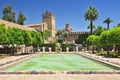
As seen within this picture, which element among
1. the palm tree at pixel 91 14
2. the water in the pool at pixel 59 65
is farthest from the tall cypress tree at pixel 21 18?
the water in the pool at pixel 59 65

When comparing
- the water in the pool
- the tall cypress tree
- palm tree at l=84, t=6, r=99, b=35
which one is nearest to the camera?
the water in the pool

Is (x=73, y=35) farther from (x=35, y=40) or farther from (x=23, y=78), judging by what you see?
(x=23, y=78)

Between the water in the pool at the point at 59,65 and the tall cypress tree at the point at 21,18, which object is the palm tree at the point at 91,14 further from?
the water in the pool at the point at 59,65

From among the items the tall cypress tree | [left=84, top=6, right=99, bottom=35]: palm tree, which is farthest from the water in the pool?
the tall cypress tree

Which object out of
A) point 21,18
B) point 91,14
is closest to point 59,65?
point 91,14

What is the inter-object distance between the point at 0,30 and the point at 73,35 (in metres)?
101

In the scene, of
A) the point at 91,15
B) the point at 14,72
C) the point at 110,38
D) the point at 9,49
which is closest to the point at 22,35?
the point at 9,49

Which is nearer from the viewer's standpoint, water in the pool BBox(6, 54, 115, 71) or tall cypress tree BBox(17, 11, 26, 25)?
water in the pool BBox(6, 54, 115, 71)

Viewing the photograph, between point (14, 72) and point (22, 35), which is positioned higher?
point (22, 35)

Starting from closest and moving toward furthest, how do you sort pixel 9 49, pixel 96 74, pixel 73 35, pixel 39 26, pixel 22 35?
pixel 96 74 → pixel 22 35 → pixel 9 49 → pixel 39 26 → pixel 73 35

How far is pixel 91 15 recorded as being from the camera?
2896 inches

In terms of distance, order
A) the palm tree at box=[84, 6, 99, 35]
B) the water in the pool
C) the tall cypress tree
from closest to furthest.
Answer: the water in the pool → the palm tree at box=[84, 6, 99, 35] → the tall cypress tree

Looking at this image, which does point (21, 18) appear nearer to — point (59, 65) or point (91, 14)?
point (91, 14)

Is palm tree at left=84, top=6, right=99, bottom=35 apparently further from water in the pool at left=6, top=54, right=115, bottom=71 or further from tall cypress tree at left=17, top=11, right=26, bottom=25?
water in the pool at left=6, top=54, right=115, bottom=71
